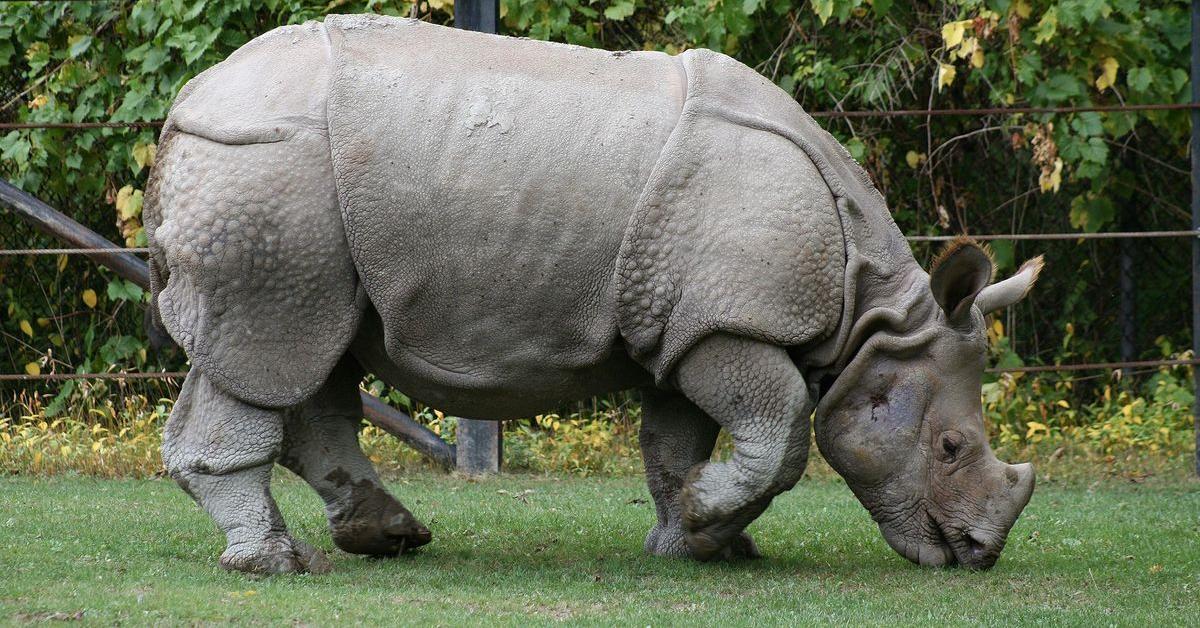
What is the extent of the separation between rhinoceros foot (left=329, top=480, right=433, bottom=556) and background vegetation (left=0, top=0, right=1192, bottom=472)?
10.9ft

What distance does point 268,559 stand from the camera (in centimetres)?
604

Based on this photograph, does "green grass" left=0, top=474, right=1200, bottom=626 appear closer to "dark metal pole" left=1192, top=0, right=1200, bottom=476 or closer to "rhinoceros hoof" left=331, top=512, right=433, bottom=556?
"rhinoceros hoof" left=331, top=512, right=433, bottom=556

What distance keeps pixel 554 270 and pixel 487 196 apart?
37cm

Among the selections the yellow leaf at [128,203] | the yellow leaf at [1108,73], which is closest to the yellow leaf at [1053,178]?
the yellow leaf at [1108,73]

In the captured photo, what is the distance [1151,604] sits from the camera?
5.67 meters

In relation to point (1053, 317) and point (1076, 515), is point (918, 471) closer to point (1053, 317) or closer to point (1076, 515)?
point (1076, 515)

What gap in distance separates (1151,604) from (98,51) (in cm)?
798

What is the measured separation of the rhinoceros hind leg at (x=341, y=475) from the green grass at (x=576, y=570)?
0.12m

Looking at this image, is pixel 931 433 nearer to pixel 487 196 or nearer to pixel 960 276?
pixel 960 276

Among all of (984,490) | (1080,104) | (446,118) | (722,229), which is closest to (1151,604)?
(984,490)

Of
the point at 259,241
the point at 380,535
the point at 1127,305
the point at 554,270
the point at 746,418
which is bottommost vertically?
the point at 1127,305

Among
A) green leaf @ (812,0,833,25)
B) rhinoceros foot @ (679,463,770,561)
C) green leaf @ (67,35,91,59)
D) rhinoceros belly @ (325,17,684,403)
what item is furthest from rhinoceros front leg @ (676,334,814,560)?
green leaf @ (67,35,91,59)

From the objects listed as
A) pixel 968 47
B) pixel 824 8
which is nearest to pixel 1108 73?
pixel 968 47

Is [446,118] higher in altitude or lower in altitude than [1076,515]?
higher
